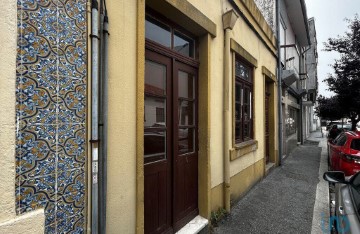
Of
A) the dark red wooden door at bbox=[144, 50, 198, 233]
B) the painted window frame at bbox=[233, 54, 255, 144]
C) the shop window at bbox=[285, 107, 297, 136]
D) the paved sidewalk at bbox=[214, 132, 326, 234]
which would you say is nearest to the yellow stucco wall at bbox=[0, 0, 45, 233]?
the dark red wooden door at bbox=[144, 50, 198, 233]

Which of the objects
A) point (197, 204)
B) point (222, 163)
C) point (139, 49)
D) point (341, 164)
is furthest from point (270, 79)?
point (139, 49)

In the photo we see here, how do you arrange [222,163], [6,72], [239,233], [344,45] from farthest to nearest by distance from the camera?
[344,45], [222,163], [239,233], [6,72]

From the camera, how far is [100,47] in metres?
2.13

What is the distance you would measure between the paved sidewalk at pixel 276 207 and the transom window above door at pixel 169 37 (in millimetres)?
2913

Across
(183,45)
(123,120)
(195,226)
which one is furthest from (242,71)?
(123,120)

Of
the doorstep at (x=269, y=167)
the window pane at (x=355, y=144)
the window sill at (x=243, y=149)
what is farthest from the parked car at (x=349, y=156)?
the window sill at (x=243, y=149)

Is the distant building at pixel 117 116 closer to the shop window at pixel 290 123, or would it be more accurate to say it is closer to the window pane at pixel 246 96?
the window pane at pixel 246 96

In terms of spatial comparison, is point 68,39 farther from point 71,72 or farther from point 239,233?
point 239,233

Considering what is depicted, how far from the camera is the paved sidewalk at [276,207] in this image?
3922mm

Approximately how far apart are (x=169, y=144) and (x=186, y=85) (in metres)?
1.02

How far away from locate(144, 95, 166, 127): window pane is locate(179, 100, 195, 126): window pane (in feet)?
1.46

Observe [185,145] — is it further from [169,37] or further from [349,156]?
[349,156]

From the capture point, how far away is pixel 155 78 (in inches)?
123

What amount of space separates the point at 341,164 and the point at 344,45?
8167mm
